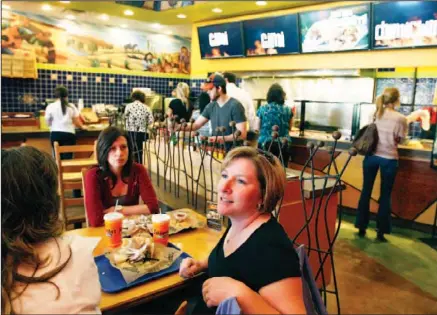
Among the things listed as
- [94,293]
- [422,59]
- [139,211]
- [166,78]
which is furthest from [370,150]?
[166,78]

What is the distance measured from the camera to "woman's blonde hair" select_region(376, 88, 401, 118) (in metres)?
3.85

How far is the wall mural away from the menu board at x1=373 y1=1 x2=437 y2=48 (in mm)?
4819

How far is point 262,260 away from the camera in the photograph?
4.02ft

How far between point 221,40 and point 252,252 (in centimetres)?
569

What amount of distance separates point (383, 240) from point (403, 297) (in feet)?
3.92

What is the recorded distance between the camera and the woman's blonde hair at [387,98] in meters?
3.85

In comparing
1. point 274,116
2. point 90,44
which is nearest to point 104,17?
point 90,44

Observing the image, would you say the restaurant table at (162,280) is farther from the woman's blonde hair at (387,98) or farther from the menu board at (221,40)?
the menu board at (221,40)

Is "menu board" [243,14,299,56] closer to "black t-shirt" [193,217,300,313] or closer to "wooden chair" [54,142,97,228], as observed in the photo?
"wooden chair" [54,142,97,228]

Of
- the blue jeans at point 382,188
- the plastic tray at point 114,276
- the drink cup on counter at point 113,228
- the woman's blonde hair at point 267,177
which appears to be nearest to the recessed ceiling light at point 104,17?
the blue jeans at point 382,188

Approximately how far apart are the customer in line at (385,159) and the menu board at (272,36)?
1965 mm

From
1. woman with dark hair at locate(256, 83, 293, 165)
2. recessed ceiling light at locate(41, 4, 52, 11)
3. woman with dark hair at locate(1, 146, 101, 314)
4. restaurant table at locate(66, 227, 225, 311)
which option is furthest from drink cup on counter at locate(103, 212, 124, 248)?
recessed ceiling light at locate(41, 4, 52, 11)

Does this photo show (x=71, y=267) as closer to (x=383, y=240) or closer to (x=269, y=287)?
(x=269, y=287)

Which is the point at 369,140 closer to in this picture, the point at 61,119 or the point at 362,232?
the point at 362,232
